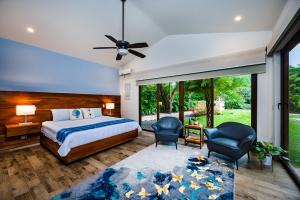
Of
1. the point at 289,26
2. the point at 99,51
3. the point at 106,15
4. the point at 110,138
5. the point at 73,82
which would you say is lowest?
the point at 110,138

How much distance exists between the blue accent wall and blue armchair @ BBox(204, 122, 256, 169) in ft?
14.3

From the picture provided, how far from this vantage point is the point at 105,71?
5457mm

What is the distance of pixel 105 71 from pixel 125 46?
320cm

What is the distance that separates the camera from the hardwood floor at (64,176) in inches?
68.7

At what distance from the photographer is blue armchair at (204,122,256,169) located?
2357 millimetres

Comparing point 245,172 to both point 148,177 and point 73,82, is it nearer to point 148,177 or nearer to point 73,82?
point 148,177

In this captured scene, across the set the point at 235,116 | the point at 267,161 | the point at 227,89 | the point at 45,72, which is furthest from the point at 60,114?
the point at 267,161

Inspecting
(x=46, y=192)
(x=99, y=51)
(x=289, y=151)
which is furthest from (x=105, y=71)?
(x=289, y=151)

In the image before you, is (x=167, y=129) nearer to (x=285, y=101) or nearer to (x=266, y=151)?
(x=266, y=151)

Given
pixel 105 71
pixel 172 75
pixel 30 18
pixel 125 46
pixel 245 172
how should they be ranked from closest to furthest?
Result: 1. pixel 245 172
2. pixel 125 46
3. pixel 30 18
4. pixel 172 75
5. pixel 105 71

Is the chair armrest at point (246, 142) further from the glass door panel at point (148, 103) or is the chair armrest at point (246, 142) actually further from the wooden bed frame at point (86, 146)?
the glass door panel at point (148, 103)

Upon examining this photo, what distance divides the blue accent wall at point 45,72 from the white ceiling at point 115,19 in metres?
0.27

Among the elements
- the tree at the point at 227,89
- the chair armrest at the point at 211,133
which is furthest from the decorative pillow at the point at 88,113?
the chair armrest at the point at 211,133

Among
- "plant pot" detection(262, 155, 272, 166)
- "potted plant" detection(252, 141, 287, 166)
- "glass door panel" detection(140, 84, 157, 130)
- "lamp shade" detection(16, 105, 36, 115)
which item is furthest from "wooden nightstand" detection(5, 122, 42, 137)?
"plant pot" detection(262, 155, 272, 166)
